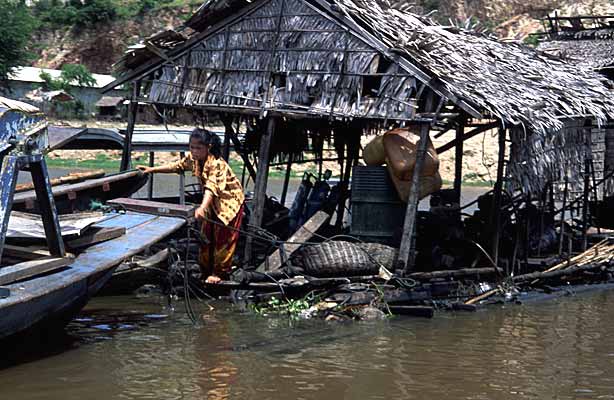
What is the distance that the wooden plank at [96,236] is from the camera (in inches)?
329

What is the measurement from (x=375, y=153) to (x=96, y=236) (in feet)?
13.7

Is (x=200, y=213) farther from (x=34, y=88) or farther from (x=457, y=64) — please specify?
(x=34, y=88)

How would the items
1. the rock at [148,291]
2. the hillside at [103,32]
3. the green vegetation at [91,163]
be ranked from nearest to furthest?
the rock at [148,291] → the green vegetation at [91,163] → the hillside at [103,32]

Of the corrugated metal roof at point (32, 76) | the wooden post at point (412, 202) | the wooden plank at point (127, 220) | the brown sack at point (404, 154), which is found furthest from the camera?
the corrugated metal roof at point (32, 76)

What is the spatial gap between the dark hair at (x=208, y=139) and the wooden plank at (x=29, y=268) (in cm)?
241

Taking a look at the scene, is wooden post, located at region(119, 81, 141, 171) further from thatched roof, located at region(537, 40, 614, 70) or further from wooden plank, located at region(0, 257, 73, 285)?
thatched roof, located at region(537, 40, 614, 70)

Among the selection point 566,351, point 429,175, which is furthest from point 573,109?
point 566,351

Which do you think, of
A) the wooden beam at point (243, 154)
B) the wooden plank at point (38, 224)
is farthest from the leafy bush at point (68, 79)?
the wooden plank at point (38, 224)

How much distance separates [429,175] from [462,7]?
1417 inches

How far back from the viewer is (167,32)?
41.3ft

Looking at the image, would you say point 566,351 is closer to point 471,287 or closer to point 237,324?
point 471,287

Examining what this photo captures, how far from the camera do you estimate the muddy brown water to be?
25.3ft

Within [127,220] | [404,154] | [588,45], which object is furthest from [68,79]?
[127,220]

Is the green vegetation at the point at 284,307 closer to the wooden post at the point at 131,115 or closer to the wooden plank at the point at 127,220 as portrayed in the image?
the wooden plank at the point at 127,220
